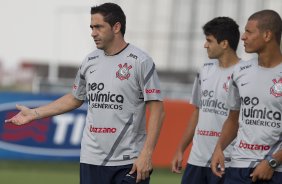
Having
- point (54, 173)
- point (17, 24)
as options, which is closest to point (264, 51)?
point (54, 173)

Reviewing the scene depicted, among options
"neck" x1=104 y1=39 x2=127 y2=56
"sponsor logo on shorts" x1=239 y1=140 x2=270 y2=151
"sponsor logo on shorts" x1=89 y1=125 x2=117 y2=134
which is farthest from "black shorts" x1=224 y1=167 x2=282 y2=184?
"neck" x1=104 y1=39 x2=127 y2=56

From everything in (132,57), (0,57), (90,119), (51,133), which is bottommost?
(0,57)

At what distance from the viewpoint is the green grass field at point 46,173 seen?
16.1 metres

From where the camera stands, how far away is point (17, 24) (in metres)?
39.7

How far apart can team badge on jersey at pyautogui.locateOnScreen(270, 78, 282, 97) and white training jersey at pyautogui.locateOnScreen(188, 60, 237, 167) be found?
1.92 meters

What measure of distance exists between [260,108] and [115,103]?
119 centimetres

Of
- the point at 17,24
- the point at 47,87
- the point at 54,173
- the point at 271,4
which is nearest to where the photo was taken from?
the point at 54,173

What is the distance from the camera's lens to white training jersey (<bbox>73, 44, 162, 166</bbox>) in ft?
26.7

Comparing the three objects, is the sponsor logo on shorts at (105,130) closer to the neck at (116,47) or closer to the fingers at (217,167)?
the neck at (116,47)

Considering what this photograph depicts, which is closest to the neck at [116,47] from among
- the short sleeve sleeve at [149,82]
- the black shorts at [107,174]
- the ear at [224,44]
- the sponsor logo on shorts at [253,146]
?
the short sleeve sleeve at [149,82]

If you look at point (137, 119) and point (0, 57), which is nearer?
point (137, 119)

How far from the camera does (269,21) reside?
7.86 m

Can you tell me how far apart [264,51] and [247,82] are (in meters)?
0.28

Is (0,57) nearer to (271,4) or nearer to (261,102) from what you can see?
(271,4)
